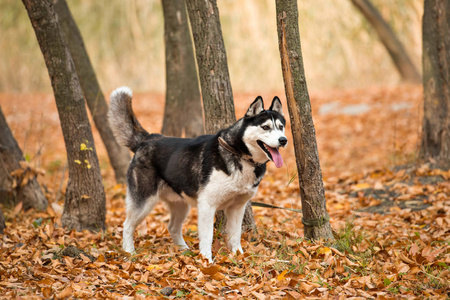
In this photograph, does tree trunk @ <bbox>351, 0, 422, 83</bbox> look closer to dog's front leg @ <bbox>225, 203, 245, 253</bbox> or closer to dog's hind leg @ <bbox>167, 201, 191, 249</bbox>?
dog's hind leg @ <bbox>167, 201, 191, 249</bbox>

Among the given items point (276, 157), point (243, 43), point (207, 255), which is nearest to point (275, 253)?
point (207, 255)

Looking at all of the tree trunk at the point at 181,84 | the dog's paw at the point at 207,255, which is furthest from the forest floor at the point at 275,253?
the tree trunk at the point at 181,84

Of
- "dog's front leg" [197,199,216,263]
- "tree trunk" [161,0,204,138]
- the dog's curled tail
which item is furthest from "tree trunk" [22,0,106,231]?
"tree trunk" [161,0,204,138]

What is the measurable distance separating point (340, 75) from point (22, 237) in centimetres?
1422

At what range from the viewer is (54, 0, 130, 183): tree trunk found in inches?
294

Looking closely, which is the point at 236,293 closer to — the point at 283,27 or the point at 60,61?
the point at 283,27

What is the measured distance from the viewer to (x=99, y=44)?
57.3ft

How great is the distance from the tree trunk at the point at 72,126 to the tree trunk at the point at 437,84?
497 cm

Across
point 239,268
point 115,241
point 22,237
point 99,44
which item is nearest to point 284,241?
point 239,268

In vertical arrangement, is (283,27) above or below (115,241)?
above

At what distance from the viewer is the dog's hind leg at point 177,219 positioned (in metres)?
5.18

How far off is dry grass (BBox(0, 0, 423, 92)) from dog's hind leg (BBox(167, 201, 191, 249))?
1230 centimetres

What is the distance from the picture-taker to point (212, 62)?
16.3ft

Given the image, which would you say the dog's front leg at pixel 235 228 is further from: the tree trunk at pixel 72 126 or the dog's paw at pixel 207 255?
the tree trunk at pixel 72 126
